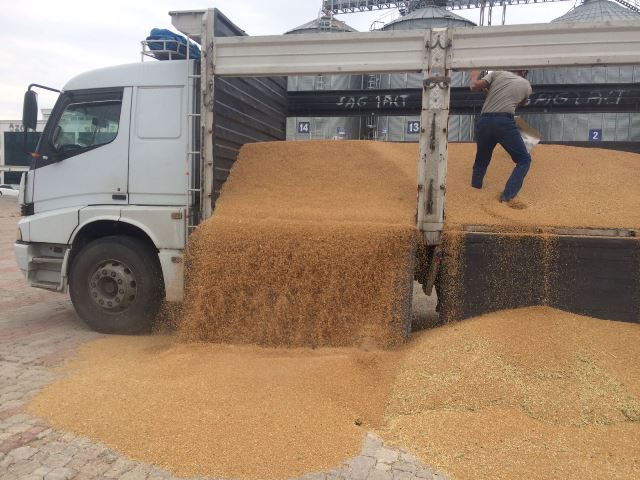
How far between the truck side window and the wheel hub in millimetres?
1293

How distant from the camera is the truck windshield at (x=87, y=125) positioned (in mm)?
5410

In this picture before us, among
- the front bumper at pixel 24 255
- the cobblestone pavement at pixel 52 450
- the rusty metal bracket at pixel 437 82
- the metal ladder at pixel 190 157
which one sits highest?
the rusty metal bracket at pixel 437 82

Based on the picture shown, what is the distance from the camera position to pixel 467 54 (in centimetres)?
429

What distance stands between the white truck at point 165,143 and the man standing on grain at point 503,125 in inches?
28.7

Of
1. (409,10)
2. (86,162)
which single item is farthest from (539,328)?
(409,10)

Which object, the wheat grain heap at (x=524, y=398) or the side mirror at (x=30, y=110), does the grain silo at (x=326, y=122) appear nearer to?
the side mirror at (x=30, y=110)

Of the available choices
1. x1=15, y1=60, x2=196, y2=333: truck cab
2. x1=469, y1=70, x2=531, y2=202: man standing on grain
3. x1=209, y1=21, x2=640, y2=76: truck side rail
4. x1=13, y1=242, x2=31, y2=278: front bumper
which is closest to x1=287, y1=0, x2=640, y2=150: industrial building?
x1=469, y1=70, x2=531, y2=202: man standing on grain

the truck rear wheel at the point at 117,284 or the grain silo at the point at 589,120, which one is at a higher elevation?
the grain silo at the point at 589,120

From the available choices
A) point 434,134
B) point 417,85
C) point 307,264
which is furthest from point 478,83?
point 417,85

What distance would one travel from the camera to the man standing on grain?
4789 millimetres

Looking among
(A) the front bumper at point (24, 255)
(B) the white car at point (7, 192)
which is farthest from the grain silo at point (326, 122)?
(B) the white car at point (7, 192)

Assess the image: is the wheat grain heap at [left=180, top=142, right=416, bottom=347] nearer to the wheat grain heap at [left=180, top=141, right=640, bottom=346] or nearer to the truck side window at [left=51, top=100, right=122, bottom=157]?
the wheat grain heap at [left=180, top=141, right=640, bottom=346]

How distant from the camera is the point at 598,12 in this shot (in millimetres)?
22469

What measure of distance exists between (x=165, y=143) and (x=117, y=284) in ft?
5.03
